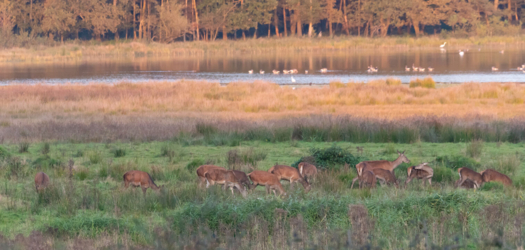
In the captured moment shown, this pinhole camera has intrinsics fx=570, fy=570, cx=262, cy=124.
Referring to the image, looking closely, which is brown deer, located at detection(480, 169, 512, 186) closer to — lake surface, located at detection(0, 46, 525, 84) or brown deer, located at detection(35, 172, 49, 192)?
brown deer, located at detection(35, 172, 49, 192)

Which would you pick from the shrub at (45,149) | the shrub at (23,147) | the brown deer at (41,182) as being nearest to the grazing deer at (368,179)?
the brown deer at (41,182)

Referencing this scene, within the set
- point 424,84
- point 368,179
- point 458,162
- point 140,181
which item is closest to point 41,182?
point 140,181

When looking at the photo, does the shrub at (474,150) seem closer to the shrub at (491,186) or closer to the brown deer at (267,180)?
the shrub at (491,186)

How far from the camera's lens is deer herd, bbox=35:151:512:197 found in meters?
9.07

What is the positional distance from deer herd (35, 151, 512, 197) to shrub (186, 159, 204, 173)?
182cm

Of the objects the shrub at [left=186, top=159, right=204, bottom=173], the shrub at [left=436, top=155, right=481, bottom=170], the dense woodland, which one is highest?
the dense woodland

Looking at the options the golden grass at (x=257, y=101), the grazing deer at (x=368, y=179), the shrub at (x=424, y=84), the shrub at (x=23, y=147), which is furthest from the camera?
the shrub at (x=424, y=84)

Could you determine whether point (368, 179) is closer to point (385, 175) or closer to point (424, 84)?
point (385, 175)

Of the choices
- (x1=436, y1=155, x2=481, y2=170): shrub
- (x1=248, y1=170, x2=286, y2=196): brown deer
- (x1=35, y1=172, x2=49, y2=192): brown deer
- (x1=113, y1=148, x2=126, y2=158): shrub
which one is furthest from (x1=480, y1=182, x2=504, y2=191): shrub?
(x1=113, y1=148, x2=126, y2=158): shrub

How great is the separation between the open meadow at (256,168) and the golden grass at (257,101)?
144 mm

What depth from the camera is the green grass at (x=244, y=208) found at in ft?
22.7

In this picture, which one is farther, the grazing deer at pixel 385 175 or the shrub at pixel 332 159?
the shrub at pixel 332 159

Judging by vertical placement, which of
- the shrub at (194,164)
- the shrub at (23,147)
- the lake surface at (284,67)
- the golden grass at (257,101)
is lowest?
the shrub at (194,164)

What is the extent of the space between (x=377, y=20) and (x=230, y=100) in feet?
205
